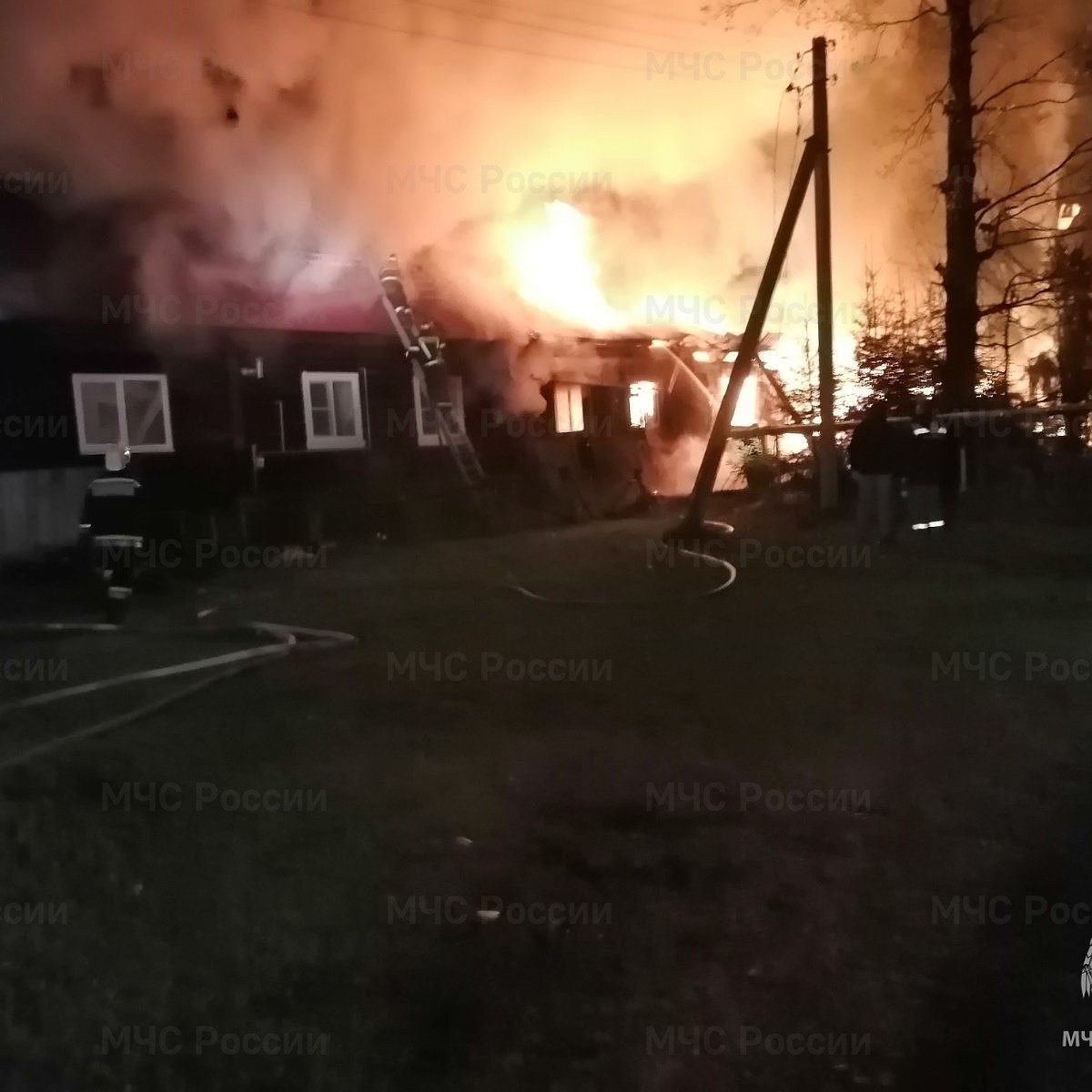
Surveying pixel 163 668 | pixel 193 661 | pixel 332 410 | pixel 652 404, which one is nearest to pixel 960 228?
pixel 652 404

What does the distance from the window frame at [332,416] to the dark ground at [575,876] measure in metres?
10.5

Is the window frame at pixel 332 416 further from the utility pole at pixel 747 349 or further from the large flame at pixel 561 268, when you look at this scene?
the utility pole at pixel 747 349

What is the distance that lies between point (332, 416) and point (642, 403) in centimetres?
809

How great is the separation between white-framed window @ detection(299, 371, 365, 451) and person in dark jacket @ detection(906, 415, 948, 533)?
946 cm

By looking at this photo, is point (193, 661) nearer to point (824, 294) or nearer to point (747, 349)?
point (747, 349)

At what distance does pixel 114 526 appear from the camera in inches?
360

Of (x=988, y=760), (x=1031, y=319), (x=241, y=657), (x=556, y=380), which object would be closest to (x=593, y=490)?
(x=556, y=380)

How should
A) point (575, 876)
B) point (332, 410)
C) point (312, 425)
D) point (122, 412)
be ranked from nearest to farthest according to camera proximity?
point (575, 876), point (122, 412), point (312, 425), point (332, 410)

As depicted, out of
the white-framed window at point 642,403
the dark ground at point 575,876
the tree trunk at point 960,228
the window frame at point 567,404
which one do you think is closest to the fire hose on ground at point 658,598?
the dark ground at point 575,876

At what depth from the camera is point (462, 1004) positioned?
3.11 m

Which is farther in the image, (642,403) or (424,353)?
(642,403)

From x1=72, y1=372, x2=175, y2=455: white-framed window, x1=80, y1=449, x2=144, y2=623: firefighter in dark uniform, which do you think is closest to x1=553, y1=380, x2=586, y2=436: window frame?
x1=72, y1=372, x2=175, y2=455: white-framed window

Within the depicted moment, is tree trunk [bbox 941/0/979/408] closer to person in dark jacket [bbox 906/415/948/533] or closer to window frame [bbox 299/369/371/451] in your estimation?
person in dark jacket [bbox 906/415/948/533]

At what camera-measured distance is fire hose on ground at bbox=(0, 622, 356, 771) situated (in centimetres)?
566
